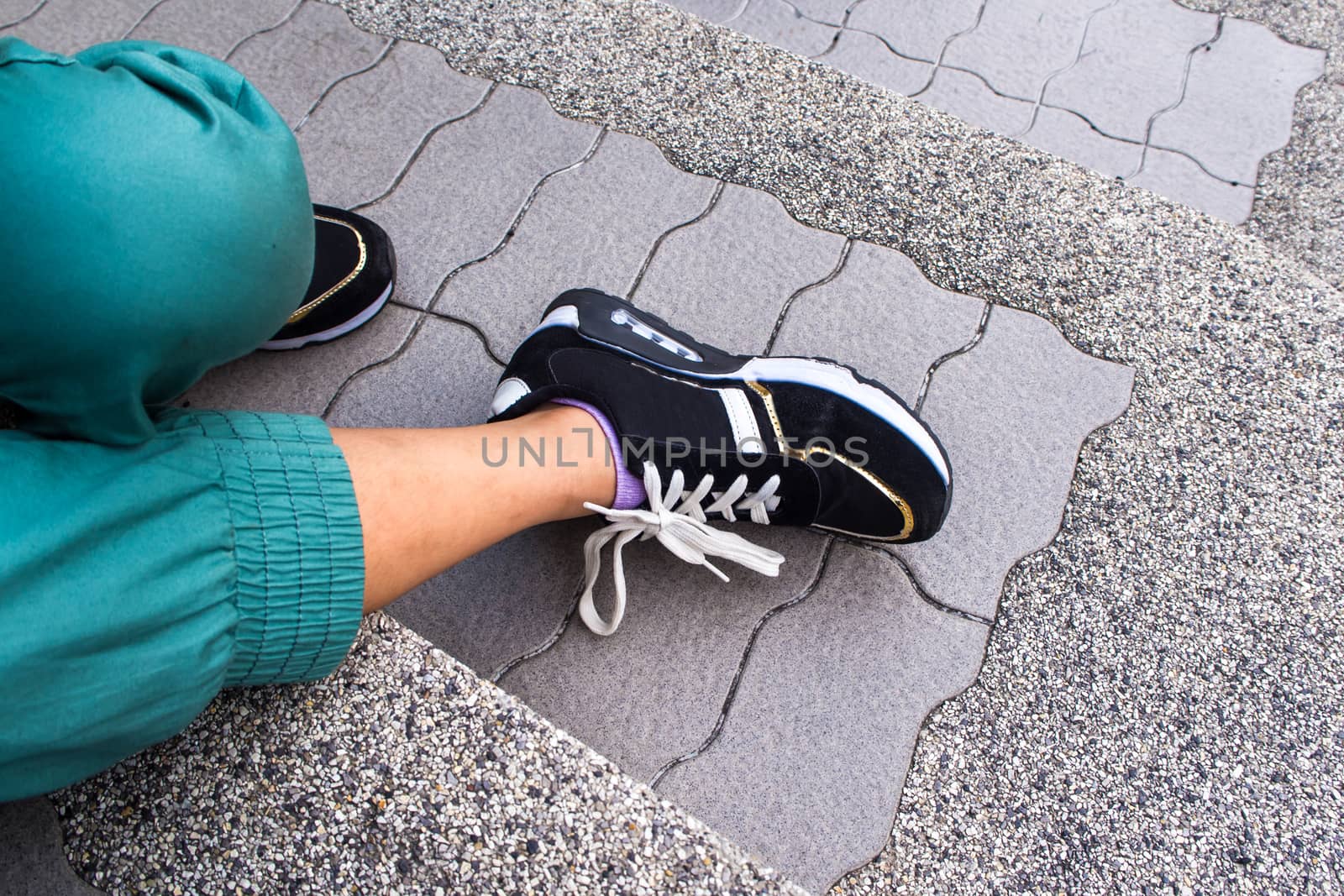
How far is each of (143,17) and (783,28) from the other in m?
1.15

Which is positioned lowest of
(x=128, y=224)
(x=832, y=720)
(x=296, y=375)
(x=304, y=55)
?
(x=832, y=720)

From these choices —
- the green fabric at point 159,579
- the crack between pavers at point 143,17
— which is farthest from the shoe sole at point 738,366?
the crack between pavers at point 143,17

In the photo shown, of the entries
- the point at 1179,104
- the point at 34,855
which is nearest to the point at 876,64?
the point at 1179,104

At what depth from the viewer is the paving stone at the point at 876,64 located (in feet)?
5.74

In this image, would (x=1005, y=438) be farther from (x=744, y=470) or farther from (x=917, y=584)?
(x=744, y=470)

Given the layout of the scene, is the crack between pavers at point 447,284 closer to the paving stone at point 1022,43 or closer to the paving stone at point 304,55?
the paving stone at point 304,55

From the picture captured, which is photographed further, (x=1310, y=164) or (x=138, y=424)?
(x=1310, y=164)

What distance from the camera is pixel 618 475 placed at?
1.08 meters

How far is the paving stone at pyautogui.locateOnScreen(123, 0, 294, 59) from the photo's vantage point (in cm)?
167

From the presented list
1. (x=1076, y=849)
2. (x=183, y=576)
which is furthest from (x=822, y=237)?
(x=183, y=576)

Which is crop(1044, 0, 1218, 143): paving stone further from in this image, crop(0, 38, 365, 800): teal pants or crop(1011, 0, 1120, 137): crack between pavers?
crop(0, 38, 365, 800): teal pants

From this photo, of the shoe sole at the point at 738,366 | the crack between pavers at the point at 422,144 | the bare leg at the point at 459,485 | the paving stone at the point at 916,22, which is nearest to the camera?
the bare leg at the point at 459,485

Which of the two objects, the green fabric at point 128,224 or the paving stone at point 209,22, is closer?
the green fabric at point 128,224

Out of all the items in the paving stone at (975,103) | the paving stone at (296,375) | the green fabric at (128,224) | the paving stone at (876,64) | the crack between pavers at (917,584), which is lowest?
the crack between pavers at (917,584)
